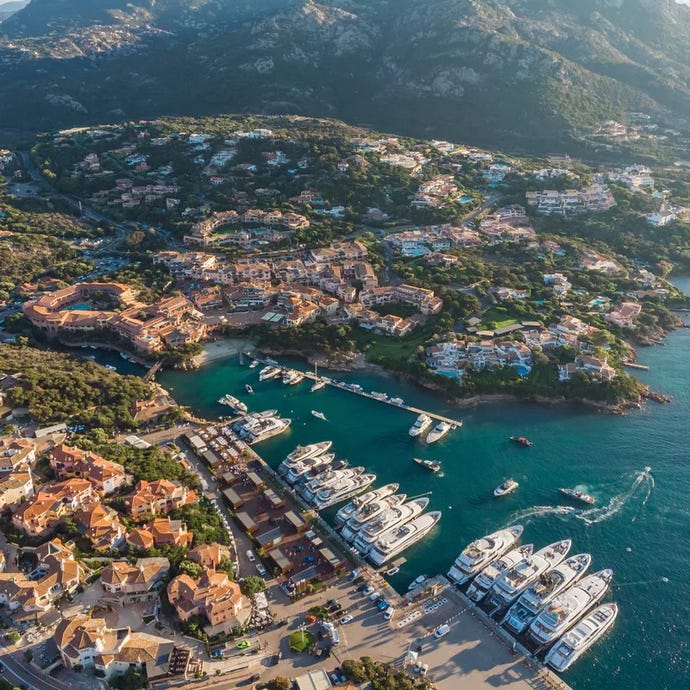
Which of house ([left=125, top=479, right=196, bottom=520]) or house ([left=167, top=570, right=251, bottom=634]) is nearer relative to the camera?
house ([left=167, top=570, right=251, bottom=634])

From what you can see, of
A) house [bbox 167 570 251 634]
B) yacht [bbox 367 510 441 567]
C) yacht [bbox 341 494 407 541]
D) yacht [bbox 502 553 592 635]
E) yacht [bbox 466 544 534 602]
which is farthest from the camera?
yacht [bbox 341 494 407 541]

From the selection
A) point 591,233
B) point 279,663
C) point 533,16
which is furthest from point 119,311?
point 533,16

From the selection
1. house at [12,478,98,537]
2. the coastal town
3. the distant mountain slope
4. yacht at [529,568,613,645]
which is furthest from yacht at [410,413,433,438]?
the distant mountain slope

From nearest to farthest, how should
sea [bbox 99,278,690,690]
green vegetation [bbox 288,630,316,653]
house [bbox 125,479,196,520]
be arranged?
green vegetation [bbox 288,630,316,653], sea [bbox 99,278,690,690], house [bbox 125,479,196,520]

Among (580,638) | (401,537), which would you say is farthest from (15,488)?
(580,638)

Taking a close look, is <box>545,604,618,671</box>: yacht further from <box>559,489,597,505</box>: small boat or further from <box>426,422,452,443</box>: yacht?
<box>426,422,452,443</box>: yacht

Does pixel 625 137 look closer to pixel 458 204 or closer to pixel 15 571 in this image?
pixel 458 204

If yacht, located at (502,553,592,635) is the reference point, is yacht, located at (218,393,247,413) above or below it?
below

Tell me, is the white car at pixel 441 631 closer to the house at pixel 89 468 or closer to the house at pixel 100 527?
the house at pixel 100 527
